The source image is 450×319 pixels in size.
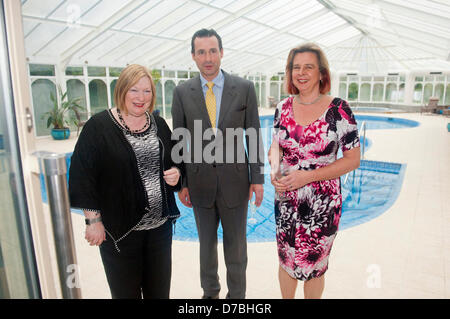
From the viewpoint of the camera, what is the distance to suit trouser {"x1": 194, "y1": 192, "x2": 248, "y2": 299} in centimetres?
227

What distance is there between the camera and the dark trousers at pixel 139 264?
1698 mm

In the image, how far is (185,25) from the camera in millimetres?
12531

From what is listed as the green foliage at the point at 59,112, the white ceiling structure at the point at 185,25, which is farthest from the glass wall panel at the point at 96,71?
the green foliage at the point at 59,112

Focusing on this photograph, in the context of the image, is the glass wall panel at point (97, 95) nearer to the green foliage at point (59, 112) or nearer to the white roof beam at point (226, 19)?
the green foliage at point (59, 112)

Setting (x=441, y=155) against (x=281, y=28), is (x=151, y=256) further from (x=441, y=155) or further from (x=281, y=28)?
(x=281, y=28)

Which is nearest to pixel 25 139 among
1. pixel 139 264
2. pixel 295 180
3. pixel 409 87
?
pixel 139 264

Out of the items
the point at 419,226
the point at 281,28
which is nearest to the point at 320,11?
the point at 281,28

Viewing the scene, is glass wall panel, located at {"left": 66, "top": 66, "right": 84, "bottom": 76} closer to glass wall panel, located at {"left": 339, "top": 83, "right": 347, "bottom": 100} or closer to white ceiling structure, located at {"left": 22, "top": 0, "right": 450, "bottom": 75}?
white ceiling structure, located at {"left": 22, "top": 0, "right": 450, "bottom": 75}

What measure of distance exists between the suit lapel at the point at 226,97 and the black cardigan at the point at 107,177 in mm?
740

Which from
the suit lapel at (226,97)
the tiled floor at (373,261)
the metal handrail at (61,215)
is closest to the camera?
the metal handrail at (61,215)

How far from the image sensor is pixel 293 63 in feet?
6.07

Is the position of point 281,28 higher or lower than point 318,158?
higher

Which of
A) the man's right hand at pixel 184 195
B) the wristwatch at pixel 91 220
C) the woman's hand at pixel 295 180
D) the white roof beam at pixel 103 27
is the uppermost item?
the white roof beam at pixel 103 27

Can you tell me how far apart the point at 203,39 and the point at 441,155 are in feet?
28.9
